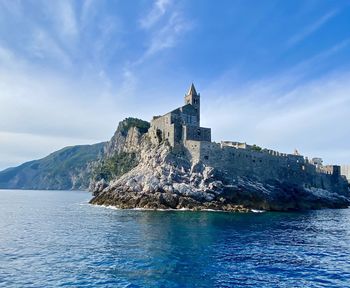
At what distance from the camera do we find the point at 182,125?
8081 centimetres

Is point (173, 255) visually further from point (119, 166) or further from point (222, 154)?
point (119, 166)

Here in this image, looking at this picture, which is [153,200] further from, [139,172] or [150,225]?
[150,225]

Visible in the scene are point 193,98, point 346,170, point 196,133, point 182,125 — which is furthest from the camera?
point 346,170

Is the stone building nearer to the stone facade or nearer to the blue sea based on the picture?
the stone facade

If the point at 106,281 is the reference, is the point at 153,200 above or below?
above

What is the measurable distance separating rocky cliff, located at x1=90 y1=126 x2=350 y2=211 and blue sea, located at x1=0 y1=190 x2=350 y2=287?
791 inches

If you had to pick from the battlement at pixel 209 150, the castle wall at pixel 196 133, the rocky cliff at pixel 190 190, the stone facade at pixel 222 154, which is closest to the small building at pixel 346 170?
the stone facade at pixel 222 154

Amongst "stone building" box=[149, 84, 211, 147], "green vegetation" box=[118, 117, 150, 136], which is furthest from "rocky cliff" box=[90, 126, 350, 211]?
"green vegetation" box=[118, 117, 150, 136]

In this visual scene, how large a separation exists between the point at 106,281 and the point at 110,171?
12228cm

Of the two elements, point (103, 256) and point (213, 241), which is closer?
point (103, 256)

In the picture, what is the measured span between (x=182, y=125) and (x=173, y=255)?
52.6m

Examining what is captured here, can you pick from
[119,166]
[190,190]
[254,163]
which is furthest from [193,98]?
[119,166]

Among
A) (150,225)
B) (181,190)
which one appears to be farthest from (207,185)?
(150,225)

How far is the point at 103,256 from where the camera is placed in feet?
96.3
